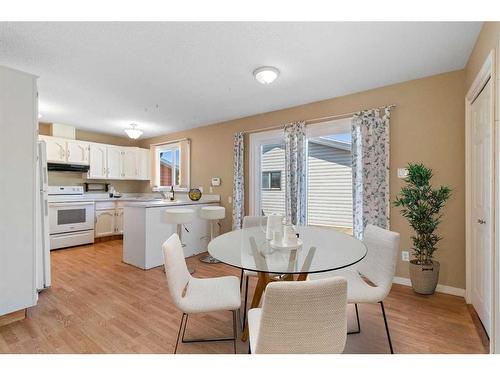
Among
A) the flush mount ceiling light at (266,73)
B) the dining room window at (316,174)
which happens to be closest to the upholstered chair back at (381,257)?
the dining room window at (316,174)

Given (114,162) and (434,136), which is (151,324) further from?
(114,162)

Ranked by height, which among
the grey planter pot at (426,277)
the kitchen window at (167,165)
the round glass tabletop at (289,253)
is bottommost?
the grey planter pot at (426,277)

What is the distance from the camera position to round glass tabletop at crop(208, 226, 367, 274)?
4.57 ft

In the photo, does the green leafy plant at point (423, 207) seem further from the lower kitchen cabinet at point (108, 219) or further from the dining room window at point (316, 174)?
the lower kitchen cabinet at point (108, 219)

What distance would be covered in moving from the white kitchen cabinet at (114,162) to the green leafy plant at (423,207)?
5.62m

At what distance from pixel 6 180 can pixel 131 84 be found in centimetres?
162

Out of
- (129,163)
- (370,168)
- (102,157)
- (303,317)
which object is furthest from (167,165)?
(303,317)

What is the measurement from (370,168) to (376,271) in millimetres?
1583

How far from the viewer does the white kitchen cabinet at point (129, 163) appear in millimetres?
5770
